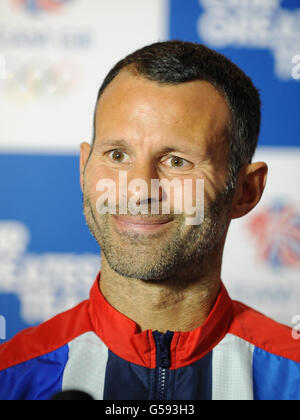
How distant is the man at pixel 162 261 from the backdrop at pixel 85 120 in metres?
0.82

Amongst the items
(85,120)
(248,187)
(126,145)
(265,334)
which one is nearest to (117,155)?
(126,145)

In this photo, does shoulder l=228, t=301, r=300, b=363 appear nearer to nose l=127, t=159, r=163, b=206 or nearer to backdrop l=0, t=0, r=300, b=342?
nose l=127, t=159, r=163, b=206

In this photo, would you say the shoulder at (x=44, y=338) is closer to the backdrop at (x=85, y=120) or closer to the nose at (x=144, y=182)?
the nose at (x=144, y=182)

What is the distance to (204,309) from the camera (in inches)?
41.2

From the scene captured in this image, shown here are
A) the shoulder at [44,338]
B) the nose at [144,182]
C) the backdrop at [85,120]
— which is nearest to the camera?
the nose at [144,182]

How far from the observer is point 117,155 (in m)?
0.98

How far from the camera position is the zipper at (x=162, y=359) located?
95cm

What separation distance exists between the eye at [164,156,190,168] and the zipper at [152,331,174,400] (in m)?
0.31

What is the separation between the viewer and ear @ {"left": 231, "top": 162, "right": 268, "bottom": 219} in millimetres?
1098

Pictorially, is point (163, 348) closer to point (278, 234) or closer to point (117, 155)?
point (117, 155)

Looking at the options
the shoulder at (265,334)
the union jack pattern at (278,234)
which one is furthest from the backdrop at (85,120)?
the shoulder at (265,334)

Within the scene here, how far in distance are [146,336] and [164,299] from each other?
0.26 feet
